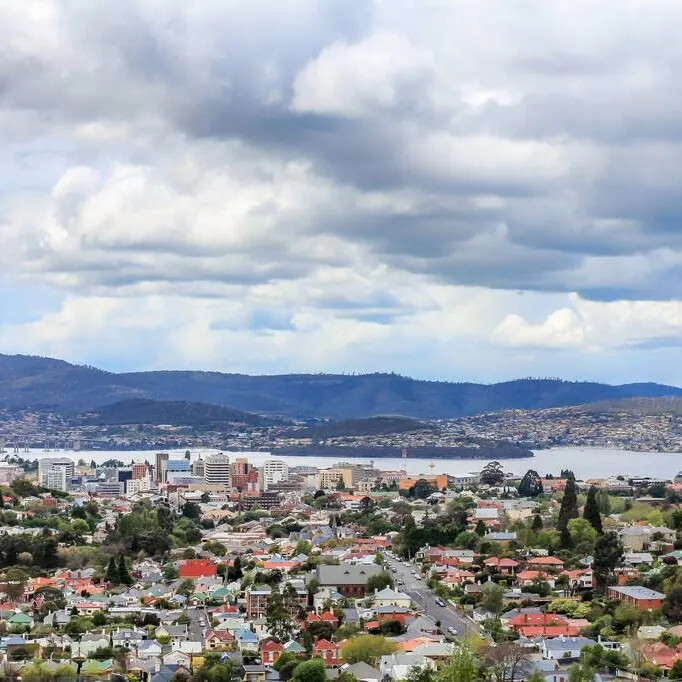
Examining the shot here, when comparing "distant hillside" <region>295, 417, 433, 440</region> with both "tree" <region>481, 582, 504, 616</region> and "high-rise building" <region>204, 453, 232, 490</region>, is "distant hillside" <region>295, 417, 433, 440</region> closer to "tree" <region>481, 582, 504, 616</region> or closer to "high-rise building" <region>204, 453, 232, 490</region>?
"high-rise building" <region>204, 453, 232, 490</region>

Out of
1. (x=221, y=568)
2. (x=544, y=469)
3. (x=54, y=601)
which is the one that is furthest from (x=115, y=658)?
(x=544, y=469)

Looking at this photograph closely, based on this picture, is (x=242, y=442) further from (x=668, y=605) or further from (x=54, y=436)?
(x=668, y=605)

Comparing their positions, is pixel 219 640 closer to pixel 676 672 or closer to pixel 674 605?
pixel 676 672

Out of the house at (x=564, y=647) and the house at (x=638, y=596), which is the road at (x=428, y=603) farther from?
the house at (x=638, y=596)

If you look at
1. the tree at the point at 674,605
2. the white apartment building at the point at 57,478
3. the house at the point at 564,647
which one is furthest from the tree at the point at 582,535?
the white apartment building at the point at 57,478

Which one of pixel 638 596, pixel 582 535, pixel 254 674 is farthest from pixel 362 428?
pixel 254 674

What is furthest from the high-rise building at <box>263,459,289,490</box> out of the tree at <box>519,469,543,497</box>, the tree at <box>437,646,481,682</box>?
the tree at <box>437,646,481,682</box>
